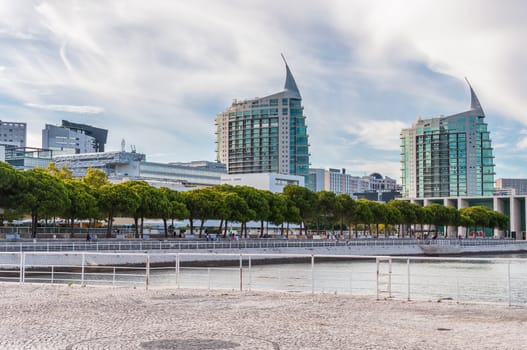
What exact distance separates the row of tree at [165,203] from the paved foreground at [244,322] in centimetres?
5723

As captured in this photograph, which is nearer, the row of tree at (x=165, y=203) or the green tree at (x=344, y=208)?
the row of tree at (x=165, y=203)

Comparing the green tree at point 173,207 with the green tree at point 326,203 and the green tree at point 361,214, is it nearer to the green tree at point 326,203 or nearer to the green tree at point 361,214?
the green tree at point 326,203

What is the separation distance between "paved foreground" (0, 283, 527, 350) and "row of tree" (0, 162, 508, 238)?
188ft

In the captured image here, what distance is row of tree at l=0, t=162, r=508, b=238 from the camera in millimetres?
80375

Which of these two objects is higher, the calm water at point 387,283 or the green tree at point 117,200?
the green tree at point 117,200

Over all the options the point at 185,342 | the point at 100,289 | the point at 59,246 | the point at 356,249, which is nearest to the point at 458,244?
the point at 356,249

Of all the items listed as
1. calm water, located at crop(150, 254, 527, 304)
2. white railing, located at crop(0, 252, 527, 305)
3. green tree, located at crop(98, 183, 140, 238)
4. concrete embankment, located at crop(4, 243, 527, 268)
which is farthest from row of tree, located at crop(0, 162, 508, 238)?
calm water, located at crop(150, 254, 527, 304)

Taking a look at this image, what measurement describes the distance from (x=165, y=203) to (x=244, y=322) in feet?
267

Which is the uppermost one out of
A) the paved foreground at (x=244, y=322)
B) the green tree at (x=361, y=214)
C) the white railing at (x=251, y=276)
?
the green tree at (x=361, y=214)

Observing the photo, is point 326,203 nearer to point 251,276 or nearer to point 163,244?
point 163,244

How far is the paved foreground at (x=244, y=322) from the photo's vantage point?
15.5 m

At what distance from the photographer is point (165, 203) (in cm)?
9888

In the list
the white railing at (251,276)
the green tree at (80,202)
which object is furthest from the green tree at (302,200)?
the green tree at (80,202)

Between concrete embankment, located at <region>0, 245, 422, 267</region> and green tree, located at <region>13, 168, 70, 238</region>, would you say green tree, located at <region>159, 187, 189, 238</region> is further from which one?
green tree, located at <region>13, 168, 70, 238</region>
